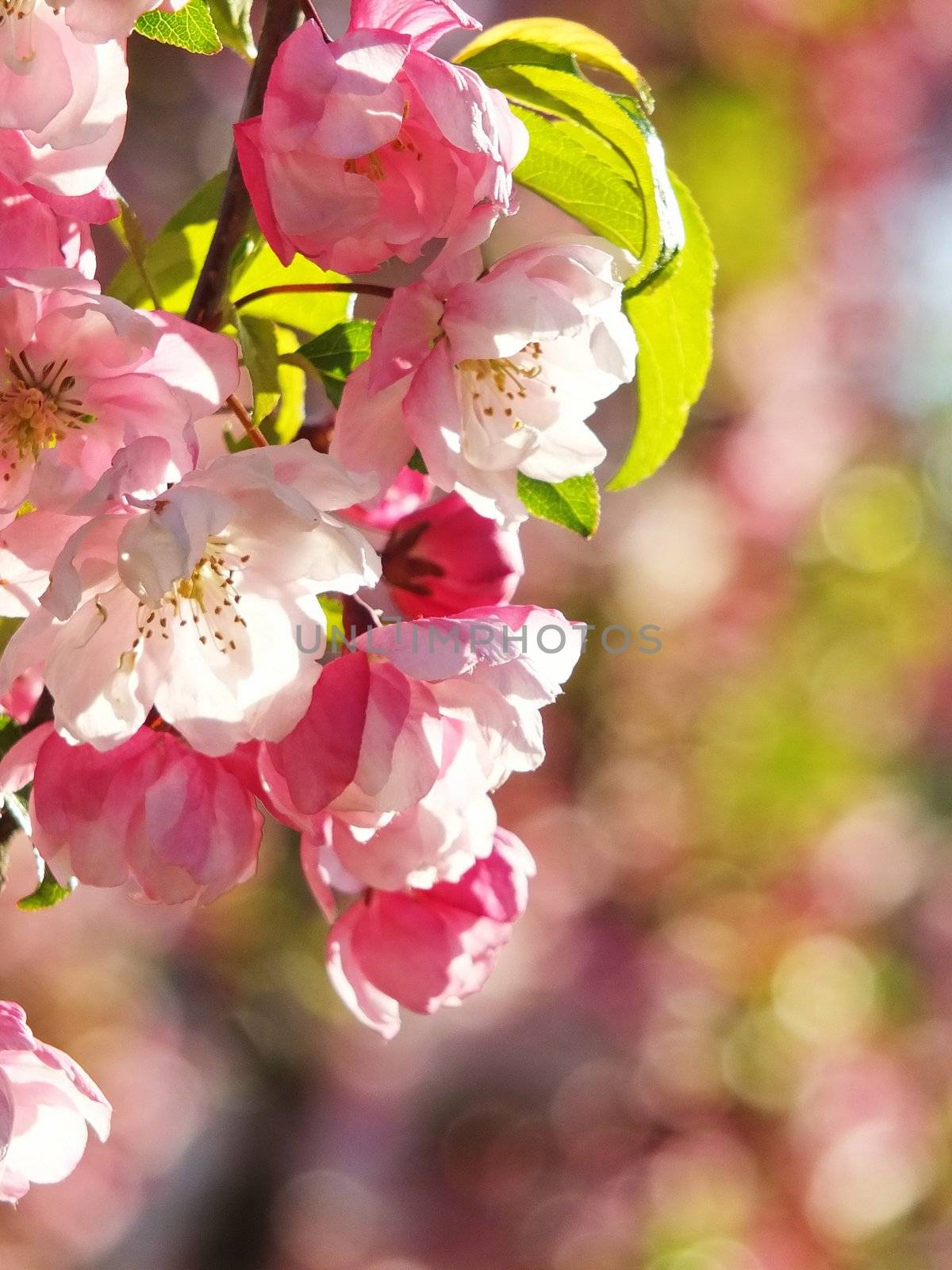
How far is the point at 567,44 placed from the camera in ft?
2.08

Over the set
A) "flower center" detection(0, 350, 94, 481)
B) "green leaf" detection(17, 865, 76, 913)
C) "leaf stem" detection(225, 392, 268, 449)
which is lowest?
"green leaf" detection(17, 865, 76, 913)

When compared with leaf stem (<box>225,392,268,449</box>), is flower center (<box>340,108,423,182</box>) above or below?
above

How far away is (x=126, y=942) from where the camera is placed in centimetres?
288

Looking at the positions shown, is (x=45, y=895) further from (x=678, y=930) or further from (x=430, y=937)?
(x=678, y=930)

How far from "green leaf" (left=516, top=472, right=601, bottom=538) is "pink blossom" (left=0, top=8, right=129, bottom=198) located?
9.7 inches

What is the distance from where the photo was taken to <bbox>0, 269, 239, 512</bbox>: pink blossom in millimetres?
481

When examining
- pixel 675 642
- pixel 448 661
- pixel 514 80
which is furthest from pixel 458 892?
pixel 675 642

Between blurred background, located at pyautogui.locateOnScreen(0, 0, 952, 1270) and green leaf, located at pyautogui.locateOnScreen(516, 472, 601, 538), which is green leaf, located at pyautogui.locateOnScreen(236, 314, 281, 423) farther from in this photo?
blurred background, located at pyautogui.locateOnScreen(0, 0, 952, 1270)

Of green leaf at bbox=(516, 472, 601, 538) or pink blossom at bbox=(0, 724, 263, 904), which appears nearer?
pink blossom at bbox=(0, 724, 263, 904)

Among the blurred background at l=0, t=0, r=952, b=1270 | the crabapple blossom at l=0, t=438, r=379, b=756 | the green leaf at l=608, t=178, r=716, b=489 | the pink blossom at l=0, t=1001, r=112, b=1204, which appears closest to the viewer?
the crabapple blossom at l=0, t=438, r=379, b=756

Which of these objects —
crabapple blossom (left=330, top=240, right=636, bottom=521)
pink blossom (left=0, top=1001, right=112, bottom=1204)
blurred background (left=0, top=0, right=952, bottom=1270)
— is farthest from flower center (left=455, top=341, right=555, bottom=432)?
blurred background (left=0, top=0, right=952, bottom=1270)

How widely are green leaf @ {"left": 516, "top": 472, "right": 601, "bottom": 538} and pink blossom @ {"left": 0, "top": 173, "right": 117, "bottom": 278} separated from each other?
23cm

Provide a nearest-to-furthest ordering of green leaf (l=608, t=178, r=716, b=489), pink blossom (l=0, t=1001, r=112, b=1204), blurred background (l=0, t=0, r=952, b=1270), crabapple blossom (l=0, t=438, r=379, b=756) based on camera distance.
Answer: crabapple blossom (l=0, t=438, r=379, b=756)
pink blossom (l=0, t=1001, r=112, b=1204)
green leaf (l=608, t=178, r=716, b=489)
blurred background (l=0, t=0, r=952, b=1270)

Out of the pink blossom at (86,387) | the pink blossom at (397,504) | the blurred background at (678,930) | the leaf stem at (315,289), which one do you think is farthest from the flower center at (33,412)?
the blurred background at (678,930)
